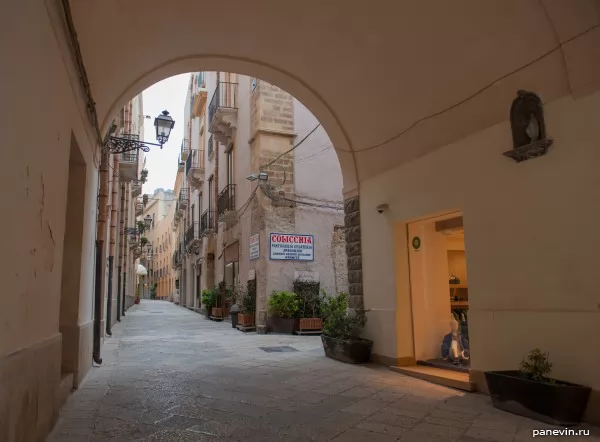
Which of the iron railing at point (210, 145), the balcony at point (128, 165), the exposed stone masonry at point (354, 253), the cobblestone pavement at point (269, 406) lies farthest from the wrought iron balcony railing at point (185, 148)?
the cobblestone pavement at point (269, 406)

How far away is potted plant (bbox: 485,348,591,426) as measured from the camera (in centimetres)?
396

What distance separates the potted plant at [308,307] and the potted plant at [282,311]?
210 mm

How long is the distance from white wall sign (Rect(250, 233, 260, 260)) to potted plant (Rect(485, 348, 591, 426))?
9322mm

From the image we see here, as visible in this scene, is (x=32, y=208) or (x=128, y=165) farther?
(x=128, y=165)

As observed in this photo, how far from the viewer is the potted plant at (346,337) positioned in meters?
7.30

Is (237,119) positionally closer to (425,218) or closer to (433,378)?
(425,218)

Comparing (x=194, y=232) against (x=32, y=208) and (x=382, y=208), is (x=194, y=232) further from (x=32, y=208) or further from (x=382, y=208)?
(x=32, y=208)

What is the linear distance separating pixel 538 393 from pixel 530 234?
1.62 metres

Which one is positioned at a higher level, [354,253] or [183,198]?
[183,198]

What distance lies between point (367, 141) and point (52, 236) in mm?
5240

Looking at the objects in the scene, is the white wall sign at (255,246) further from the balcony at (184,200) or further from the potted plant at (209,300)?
the balcony at (184,200)

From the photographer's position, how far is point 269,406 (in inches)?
183

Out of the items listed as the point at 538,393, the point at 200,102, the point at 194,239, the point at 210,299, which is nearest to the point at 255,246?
the point at 210,299

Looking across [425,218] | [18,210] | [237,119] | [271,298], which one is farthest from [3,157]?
[237,119]
